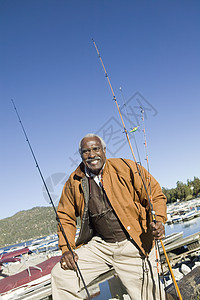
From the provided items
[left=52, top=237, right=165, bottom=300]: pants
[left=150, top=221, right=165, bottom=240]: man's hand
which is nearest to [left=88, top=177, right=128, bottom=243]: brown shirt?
[left=52, top=237, right=165, bottom=300]: pants

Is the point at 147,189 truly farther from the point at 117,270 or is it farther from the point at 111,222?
the point at 117,270

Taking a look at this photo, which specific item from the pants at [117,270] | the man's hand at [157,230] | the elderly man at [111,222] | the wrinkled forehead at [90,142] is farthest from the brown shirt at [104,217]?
the wrinkled forehead at [90,142]

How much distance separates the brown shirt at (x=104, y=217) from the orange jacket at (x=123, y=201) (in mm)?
88

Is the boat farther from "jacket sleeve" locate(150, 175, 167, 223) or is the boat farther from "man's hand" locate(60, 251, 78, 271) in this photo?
"jacket sleeve" locate(150, 175, 167, 223)

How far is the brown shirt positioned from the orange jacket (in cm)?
9

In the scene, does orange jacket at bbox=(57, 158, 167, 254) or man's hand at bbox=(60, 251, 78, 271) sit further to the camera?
orange jacket at bbox=(57, 158, 167, 254)

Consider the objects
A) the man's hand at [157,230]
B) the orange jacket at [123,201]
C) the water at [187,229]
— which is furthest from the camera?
the water at [187,229]

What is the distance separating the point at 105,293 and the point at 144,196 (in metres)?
12.8

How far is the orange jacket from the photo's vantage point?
12.1 feet

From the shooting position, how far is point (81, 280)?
3.52 m

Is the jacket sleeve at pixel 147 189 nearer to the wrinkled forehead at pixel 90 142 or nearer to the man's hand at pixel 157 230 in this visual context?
the man's hand at pixel 157 230

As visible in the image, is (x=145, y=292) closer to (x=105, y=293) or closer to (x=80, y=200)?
(x=80, y=200)

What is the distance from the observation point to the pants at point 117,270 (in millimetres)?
3373

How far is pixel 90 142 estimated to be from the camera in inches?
162
